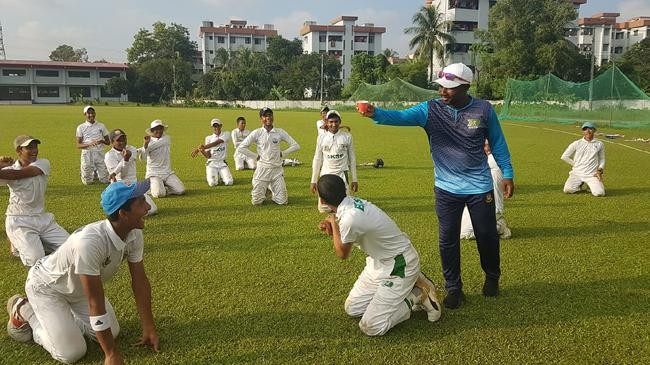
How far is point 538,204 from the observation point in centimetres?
991

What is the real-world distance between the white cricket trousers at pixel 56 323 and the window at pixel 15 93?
298 feet

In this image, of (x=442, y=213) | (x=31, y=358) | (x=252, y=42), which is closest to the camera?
(x=31, y=358)

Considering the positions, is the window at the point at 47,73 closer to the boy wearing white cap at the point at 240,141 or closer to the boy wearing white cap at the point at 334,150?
the boy wearing white cap at the point at 240,141

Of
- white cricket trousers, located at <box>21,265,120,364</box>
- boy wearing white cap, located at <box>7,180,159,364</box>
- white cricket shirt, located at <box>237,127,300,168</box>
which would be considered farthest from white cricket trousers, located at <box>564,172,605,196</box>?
white cricket trousers, located at <box>21,265,120,364</box>

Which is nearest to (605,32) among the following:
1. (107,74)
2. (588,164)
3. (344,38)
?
(344,38)

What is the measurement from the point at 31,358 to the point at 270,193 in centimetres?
700

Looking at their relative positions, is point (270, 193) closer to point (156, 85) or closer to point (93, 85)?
point (156, 85)

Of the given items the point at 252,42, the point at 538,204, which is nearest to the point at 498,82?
the point at 538,204

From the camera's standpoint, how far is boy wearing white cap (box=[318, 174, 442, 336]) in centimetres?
434

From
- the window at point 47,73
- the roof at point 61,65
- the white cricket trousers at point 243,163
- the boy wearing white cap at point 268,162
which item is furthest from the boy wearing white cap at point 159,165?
the window at point 47,73

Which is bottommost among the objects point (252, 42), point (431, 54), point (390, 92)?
point (390, 92)

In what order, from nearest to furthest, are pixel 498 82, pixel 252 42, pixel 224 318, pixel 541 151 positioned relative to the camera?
pixel 224 318, pixel 541 151, pixel 498 82, pixel 252 42

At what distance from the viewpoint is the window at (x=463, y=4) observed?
7025 centimetres

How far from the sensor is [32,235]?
20.0 ft
